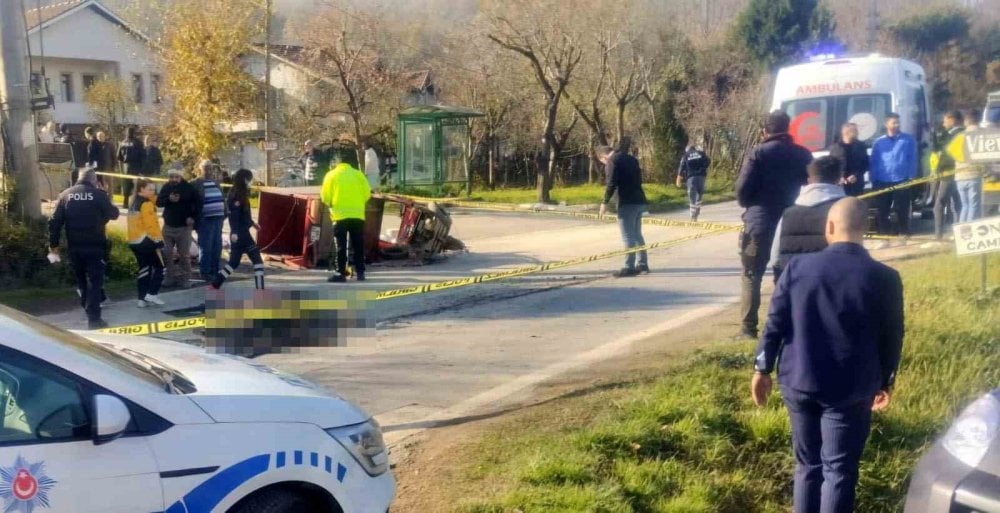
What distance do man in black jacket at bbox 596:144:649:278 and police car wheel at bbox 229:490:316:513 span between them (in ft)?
29.4

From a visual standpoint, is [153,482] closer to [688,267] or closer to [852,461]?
[852,461]

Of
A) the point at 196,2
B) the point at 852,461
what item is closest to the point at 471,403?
the point at 852,461

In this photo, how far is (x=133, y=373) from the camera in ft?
12.5

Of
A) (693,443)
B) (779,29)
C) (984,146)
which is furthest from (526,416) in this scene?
(779,29)

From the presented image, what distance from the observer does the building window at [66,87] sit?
4759cm

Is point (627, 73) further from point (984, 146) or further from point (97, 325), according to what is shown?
point (97, 325)

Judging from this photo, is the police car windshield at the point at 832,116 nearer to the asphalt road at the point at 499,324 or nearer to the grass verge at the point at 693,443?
the asphalt road at the point at 499,324

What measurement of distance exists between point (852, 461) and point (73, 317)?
876 centimetres

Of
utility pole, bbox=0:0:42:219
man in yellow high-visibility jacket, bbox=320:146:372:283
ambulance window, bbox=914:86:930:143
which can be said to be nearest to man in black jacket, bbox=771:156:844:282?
man in yellow high-visibility jacket, bbox=320:146:372:283

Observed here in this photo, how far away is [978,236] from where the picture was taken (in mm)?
7887

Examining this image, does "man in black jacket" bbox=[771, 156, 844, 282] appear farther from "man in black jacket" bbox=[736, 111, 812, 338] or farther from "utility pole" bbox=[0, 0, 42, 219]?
"utility pole" bbox=[0, 0, 42, 219]

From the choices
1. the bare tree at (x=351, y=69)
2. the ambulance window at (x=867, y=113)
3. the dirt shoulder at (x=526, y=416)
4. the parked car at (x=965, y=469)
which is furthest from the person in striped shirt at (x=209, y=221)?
the bare tree at (x=351, y=69)

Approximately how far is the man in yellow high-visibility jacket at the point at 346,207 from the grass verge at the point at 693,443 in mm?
6196

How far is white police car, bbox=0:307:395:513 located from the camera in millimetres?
3359
